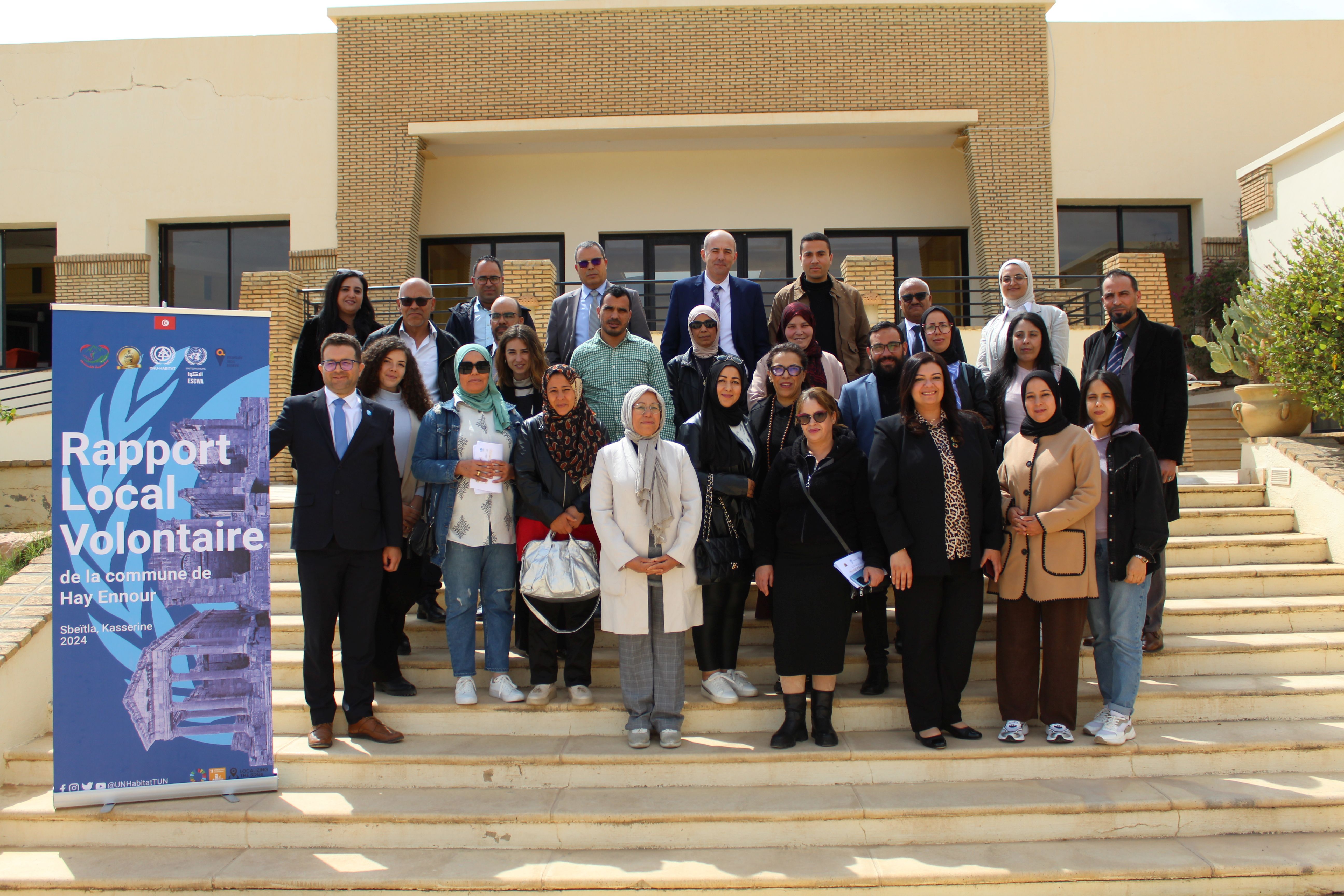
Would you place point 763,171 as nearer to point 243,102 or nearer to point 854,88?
point 854,88

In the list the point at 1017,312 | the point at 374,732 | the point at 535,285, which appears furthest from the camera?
the point at 535,285

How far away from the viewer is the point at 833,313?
18.5ft

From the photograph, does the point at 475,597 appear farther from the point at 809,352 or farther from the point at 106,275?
the point at 106,275

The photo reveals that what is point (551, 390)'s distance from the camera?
4.45 meters

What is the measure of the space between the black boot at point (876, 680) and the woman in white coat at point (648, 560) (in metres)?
1.06

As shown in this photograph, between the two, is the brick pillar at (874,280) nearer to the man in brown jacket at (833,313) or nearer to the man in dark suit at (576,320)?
the man in brown jacket at (833,313)

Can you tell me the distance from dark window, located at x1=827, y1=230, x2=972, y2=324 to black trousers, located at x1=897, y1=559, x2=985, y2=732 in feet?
38.3

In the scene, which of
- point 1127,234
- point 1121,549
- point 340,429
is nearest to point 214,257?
point 340,429

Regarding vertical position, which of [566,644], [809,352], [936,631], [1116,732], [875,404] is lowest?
[1116,732]

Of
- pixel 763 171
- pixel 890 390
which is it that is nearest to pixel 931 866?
pixel 890 390

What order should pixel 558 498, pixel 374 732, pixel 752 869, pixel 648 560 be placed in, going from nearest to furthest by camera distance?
pixel 752 869 < pixel 648 560 < pixel 374 732 < pixel 558 498

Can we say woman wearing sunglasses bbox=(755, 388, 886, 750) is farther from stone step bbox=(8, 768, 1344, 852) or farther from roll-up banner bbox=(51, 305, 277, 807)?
roll-up banner bbox=(51, 305, 277, 807)

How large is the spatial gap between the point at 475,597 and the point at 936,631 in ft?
7.89

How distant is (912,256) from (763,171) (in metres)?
3.11
